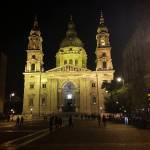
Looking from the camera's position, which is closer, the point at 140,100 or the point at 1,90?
the point at 140,100

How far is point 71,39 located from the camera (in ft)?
352

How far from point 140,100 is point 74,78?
51.9 m

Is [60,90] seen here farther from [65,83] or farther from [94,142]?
[94,142]

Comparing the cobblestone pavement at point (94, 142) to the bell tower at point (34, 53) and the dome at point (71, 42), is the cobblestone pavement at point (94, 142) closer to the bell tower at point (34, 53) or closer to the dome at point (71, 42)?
the bell tower at point (34, 53)

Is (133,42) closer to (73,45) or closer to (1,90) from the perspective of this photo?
(1,90)

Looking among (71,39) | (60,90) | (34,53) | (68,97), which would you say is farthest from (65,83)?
(71,39)

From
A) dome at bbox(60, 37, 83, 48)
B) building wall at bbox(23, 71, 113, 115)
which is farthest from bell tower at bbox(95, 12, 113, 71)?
dome at bbox(60, 37, 83, 48)

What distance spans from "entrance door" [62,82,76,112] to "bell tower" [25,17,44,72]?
978 cm

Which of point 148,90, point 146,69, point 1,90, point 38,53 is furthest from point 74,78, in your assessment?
point 148,90

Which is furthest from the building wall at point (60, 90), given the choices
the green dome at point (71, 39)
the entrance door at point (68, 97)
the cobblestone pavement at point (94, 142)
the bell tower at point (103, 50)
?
the cobblestone pavement at point (94, 142)

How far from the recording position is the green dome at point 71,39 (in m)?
105

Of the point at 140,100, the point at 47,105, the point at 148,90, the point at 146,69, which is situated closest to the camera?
the point at 148,90

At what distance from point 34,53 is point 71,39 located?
17789 millimetres

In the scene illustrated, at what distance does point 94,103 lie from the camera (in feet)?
305
